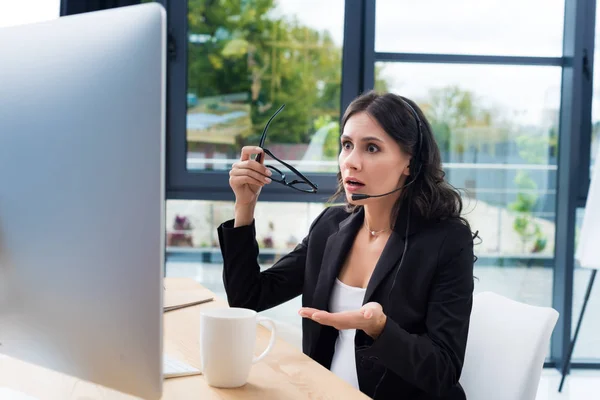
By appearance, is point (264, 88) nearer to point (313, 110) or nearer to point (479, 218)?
point (313, 110)

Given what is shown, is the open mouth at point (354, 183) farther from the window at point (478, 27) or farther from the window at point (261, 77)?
the window at point (478, 27)

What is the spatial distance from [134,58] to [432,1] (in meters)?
2.90

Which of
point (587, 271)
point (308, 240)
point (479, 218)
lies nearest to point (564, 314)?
point (587, 271)

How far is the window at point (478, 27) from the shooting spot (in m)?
3.27

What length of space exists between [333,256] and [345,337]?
195mm

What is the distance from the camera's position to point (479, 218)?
3.39m

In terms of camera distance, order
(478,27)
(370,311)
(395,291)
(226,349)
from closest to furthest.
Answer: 1. (226,349)
2. (370,311)
3. (395,291)
4. (478,27)

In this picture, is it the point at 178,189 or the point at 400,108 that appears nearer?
the point at 400,108

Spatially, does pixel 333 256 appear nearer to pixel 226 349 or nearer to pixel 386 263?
pixel 386 263

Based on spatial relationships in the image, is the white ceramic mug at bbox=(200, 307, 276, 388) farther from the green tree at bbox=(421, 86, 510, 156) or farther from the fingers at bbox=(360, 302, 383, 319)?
the green tree at bbox=(421, 86, 510, 156)

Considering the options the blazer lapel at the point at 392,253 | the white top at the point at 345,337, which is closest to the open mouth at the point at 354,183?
the blazer lapel at the point at 392,253

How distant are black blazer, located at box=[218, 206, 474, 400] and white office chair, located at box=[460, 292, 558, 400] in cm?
4

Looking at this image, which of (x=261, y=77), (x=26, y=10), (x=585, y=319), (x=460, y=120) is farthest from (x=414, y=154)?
(x=585, y=319)

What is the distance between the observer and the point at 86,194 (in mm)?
664
